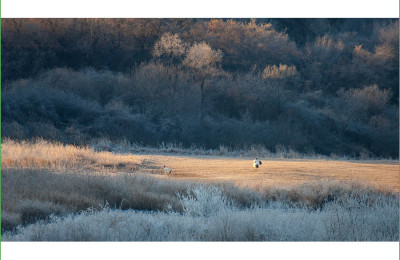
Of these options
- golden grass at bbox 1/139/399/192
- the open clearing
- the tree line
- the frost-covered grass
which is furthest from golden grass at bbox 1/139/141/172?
the tree line

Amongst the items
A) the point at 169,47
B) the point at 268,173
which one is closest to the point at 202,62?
the point at 169,47

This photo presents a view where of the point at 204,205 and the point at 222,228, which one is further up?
the point at 222,228

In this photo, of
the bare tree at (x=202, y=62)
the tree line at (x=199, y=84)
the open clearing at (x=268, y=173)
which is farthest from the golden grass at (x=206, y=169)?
the bare tree at (x=202, y=62)

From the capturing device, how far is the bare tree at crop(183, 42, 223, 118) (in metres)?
39.6

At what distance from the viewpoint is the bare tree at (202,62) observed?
39625 millimetres

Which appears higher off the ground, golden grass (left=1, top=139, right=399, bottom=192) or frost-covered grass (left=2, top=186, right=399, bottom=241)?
frost-covered grass (left=2, top=186, right=399, bottom=241)

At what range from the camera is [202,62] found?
4025 centimetres

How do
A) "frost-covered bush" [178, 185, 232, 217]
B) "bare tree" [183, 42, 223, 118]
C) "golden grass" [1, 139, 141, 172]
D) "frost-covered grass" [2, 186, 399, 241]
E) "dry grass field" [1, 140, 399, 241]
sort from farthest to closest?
"bare tree" [183, 42, 223, 118] < "golden grass" [1, 139, 141, 172] < "frost-covered bush" [178, 185, 232, 217] < "dry grass field" [1, 140, 399, 241] < "frost-covered grass" [2, 186, 399, 241]

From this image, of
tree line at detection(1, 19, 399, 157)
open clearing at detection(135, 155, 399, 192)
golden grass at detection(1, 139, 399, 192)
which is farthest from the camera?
tree line at detection(1, 19, 399, 157)

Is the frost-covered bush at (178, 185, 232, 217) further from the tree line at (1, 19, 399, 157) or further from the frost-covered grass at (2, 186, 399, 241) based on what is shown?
the tree line at (1, 19, 399, 157)

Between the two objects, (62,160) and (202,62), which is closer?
(62,160)

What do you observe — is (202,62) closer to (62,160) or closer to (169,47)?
(169,47)

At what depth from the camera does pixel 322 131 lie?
36688 millimetres

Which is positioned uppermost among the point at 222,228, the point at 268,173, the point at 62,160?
the point at 222,228
